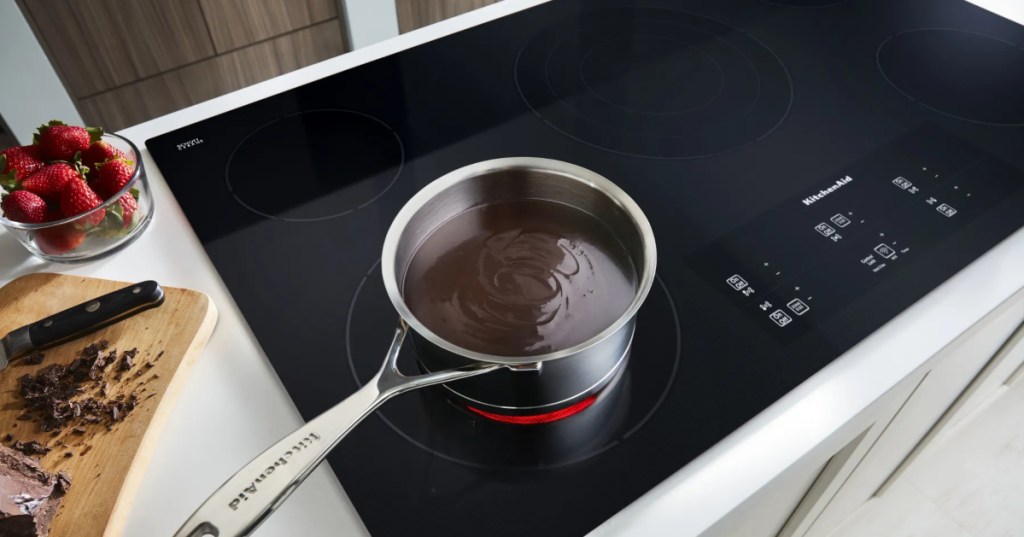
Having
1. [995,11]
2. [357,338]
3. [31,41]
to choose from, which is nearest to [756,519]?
[357,338]

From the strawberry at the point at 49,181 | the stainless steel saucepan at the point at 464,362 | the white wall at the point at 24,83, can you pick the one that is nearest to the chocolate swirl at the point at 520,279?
the stainless steel saucepan at the point at 464,362

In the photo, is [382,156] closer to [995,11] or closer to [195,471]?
[195,471]

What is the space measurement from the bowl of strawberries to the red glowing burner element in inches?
14.1

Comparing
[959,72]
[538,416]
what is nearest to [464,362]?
[538,416]

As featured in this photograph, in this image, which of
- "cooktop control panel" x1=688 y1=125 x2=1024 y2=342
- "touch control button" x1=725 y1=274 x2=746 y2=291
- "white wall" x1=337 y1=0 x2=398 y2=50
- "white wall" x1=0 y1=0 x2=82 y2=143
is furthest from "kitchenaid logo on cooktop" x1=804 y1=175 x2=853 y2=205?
"white wall" x1=0 y1=0 x2=82 y2=143

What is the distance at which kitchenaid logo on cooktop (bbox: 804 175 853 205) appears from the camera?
0.66 meters

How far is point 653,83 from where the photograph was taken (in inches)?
31.8

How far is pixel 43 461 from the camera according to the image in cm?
48

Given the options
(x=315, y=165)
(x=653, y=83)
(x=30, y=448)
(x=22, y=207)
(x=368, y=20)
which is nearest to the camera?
(x=30, y=448)

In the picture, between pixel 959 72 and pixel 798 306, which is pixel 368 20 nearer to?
pixel 959 72

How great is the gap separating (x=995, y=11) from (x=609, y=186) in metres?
0.70

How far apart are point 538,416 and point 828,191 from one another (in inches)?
14.7

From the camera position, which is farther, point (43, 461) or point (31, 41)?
point (31, 41)

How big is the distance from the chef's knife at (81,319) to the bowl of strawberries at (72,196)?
3.0 inches
